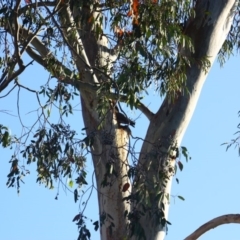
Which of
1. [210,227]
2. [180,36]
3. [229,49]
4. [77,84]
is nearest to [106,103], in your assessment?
[77,84]

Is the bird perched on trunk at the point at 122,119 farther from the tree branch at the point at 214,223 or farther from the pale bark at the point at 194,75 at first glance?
the tree branch at the point at 214,223

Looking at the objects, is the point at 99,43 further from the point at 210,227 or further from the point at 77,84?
the point at 210,227

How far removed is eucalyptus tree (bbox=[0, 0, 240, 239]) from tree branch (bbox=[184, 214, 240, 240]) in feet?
1.29

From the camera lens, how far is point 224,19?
8.41 meters

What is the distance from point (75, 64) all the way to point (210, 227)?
78.5 inches

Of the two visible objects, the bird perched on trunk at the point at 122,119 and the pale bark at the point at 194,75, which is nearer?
the bird perched on trunk at the point at 122,119

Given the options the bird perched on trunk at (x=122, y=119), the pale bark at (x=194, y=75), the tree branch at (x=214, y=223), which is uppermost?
the pale bark at (x=194, y=75)

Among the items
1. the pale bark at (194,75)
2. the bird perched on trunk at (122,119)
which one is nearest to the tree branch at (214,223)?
the pale bark at (194,75)

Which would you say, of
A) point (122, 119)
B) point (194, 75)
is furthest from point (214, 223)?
point (194, 75)

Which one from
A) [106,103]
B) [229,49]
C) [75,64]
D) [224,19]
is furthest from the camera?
[229,49]

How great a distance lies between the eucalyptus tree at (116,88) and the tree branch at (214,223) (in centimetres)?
39

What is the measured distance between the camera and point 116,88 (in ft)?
23.3

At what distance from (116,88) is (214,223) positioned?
66.1 inches

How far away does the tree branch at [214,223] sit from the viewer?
7.68m
